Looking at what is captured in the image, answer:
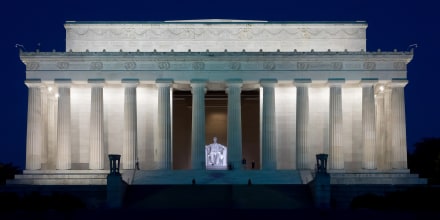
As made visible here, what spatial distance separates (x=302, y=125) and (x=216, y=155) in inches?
411

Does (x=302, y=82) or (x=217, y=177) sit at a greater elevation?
(x=302, y=82)

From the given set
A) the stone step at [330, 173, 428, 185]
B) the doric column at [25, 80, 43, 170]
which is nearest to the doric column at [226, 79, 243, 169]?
the stone step at [330, 173, 428, 185]

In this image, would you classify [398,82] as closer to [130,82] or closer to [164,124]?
[164,124]

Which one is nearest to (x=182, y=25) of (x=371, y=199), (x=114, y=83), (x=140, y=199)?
(x=114, y=83)

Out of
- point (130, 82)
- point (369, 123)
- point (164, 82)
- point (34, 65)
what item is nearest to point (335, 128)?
point (369, 123)

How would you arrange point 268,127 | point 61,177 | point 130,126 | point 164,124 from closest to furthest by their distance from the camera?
point 61,177
point 130,126
point 164,124
point 268,127

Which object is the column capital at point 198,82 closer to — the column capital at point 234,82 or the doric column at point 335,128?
the column capital at point 234,82

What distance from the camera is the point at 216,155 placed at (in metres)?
88.2

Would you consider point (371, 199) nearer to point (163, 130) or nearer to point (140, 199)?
point (140, 199)

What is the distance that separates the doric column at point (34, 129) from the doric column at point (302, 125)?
2470 cm

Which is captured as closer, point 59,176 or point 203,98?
point 59,176

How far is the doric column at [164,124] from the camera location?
82.4m

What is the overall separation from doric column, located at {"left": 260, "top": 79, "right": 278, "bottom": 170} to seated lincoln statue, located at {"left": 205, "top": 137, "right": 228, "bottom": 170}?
6376mm

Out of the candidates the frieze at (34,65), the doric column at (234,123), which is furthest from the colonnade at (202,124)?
the frieze at (34,65)
